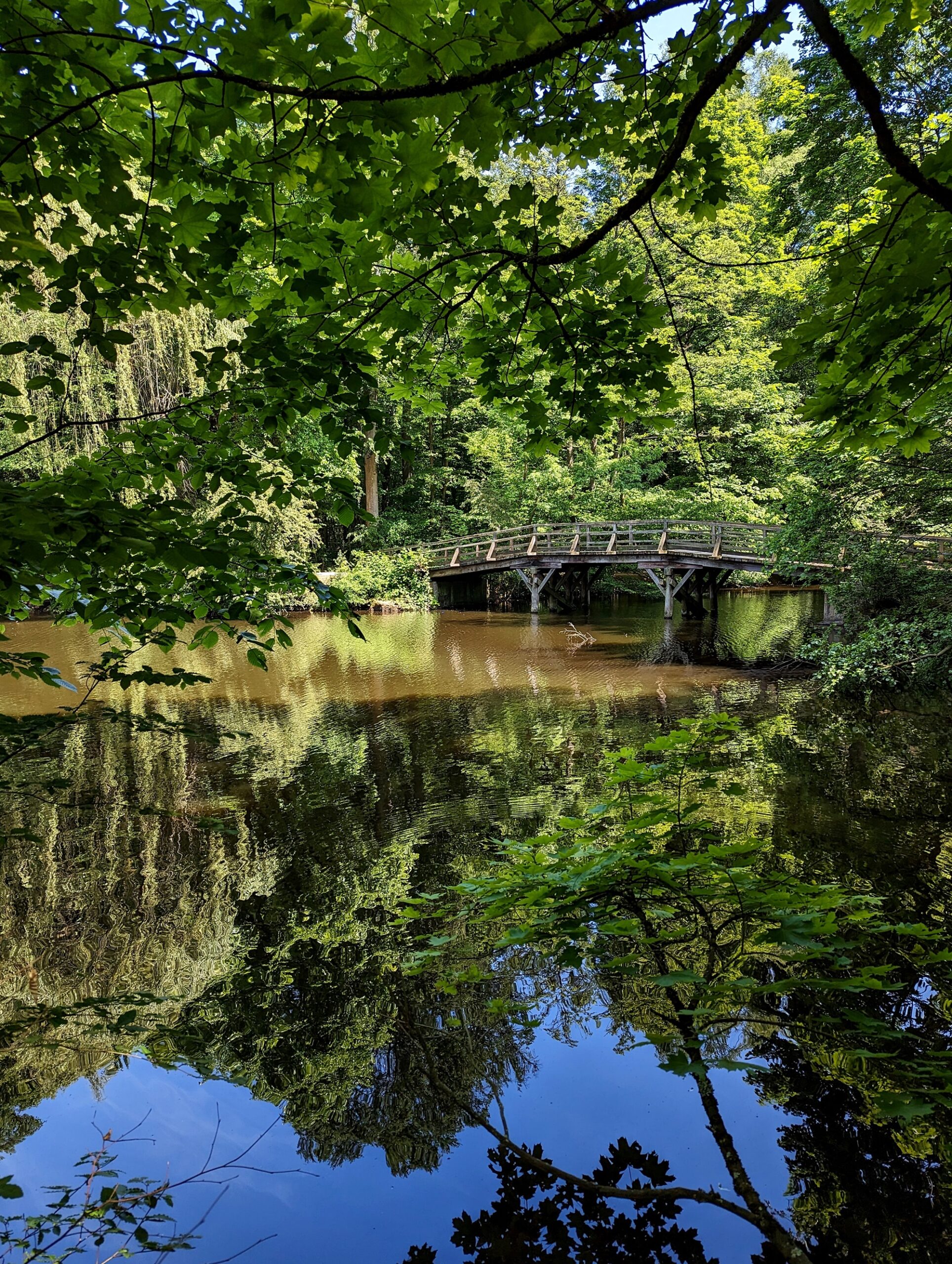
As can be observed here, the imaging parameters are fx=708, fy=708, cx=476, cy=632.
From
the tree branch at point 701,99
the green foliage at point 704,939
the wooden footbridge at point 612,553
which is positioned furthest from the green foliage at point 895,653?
the tree branch at point 701,99

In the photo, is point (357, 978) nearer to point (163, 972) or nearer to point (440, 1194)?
point (163, 972)

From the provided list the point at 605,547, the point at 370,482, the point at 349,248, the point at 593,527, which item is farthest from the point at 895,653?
the point at 370,482

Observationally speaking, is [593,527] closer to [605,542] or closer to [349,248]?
[605,542]

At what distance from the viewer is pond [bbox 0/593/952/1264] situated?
99.7 inches

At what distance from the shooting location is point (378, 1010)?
3613 mm

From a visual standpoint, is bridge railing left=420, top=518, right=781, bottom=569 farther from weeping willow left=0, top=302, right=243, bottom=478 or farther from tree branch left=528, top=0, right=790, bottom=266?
tree branch left=528, top=0, right=790, bottom=266

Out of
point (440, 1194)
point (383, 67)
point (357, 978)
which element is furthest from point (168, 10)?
point (357, 978)

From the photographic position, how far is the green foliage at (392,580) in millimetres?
22906

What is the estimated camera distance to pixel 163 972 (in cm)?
407

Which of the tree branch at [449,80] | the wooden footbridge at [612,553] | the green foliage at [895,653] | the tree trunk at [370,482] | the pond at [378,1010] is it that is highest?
the tree trunk at [370,482]

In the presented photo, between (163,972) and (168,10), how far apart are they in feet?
14.2

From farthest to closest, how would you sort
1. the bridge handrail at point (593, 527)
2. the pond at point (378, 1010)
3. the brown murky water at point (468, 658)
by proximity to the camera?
the bridge handrail at point (593, 527) < the brown murky water at point (468, 658) < the pond at point (378, 1010)

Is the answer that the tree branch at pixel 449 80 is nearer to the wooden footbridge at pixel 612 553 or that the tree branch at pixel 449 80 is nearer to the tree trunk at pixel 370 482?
the wooden footbridge at pixel 612 553

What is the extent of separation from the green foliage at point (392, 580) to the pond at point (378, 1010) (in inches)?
543
